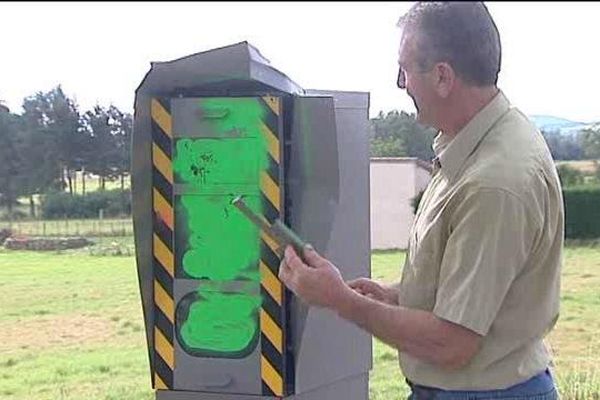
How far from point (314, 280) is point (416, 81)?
55 centimetres

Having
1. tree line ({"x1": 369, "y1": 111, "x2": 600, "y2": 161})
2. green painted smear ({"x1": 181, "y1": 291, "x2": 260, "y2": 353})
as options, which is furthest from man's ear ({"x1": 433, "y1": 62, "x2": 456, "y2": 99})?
tree line ({"x1": 369, "y1": 111, "x2": 600, "y2": 161})

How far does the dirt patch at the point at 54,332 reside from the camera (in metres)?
5.13

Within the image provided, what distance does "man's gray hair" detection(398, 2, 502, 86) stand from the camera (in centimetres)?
291

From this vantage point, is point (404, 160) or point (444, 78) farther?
point (404, 160)

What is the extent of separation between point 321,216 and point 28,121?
56.9 inches

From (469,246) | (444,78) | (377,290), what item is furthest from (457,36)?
(377,290)

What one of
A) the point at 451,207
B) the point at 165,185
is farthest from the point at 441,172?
the point at 165,185

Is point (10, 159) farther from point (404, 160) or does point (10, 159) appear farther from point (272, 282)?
point (404, 160)

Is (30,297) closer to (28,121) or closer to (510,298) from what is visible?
(28,121)

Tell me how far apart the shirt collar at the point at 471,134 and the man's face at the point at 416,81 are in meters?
0.08

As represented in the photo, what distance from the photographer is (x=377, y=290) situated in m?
3.53

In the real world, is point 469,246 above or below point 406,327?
above

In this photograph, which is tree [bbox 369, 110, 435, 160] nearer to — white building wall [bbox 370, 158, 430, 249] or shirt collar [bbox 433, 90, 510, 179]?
white building wall [bbox 370, 158, 430, 249]

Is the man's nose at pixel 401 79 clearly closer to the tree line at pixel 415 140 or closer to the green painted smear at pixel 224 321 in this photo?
the green painted smear at pixel 224 321
